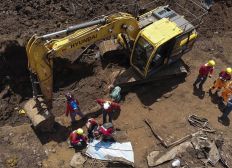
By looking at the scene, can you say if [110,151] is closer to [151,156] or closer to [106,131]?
[106,131]

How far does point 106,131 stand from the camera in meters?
14.7

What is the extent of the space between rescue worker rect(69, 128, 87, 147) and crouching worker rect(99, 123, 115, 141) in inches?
27.8

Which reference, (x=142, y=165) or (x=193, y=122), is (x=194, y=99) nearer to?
(x=193, y=122)

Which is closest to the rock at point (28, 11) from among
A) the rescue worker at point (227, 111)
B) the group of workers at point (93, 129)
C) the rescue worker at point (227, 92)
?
the group of workers at point (93, 129)

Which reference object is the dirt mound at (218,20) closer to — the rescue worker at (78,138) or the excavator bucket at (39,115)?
the rescue worker at (78,138)

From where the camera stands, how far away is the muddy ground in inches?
604

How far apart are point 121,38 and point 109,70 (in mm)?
1599

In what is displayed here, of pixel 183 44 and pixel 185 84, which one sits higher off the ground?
pixel 183 44

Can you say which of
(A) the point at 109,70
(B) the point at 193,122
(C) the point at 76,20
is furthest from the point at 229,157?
(C) the point at 76,20

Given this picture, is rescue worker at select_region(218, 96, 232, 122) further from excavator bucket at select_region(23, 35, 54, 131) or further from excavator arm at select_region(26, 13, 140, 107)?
excavator bucket at select_region(23, 35, 54, 131)

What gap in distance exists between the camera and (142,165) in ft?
48.3

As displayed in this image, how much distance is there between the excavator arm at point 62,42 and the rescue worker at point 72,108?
774 millimetres

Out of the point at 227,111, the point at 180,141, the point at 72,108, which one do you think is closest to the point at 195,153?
the point at 180,141

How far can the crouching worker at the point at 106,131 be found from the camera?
48.2ft
